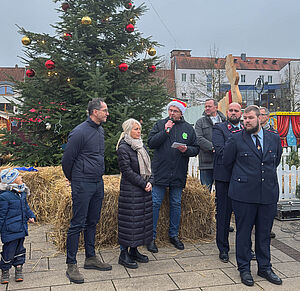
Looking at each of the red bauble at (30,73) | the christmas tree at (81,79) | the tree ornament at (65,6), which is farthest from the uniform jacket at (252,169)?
the tree ornament at (65,6)

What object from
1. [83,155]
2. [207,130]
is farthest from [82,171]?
[207,130]

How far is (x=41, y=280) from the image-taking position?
3.79 metres

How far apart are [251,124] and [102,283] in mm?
2358

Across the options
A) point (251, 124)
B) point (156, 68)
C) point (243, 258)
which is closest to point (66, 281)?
point (243, 258)

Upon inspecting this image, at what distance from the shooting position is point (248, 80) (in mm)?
63156

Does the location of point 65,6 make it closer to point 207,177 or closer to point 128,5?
point 128,5

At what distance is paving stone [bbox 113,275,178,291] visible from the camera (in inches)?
141

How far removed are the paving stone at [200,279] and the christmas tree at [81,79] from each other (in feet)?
11.6

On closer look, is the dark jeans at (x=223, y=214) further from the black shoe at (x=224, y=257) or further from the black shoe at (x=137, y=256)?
the black shoe at (x=137, y=256)

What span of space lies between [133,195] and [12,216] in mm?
1386

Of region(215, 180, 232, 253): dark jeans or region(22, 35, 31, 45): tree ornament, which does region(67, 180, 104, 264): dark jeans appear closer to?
region(215, 180, 232, 253): dark jeans

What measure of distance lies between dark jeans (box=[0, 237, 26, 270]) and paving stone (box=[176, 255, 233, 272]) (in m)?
1.91

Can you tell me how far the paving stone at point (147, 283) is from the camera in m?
3.58

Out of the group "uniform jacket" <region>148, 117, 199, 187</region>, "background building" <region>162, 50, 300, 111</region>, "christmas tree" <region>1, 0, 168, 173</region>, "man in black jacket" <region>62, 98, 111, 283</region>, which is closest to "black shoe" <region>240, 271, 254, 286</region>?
"uniform jacket" <region>148, 117, 199, 187</region>
